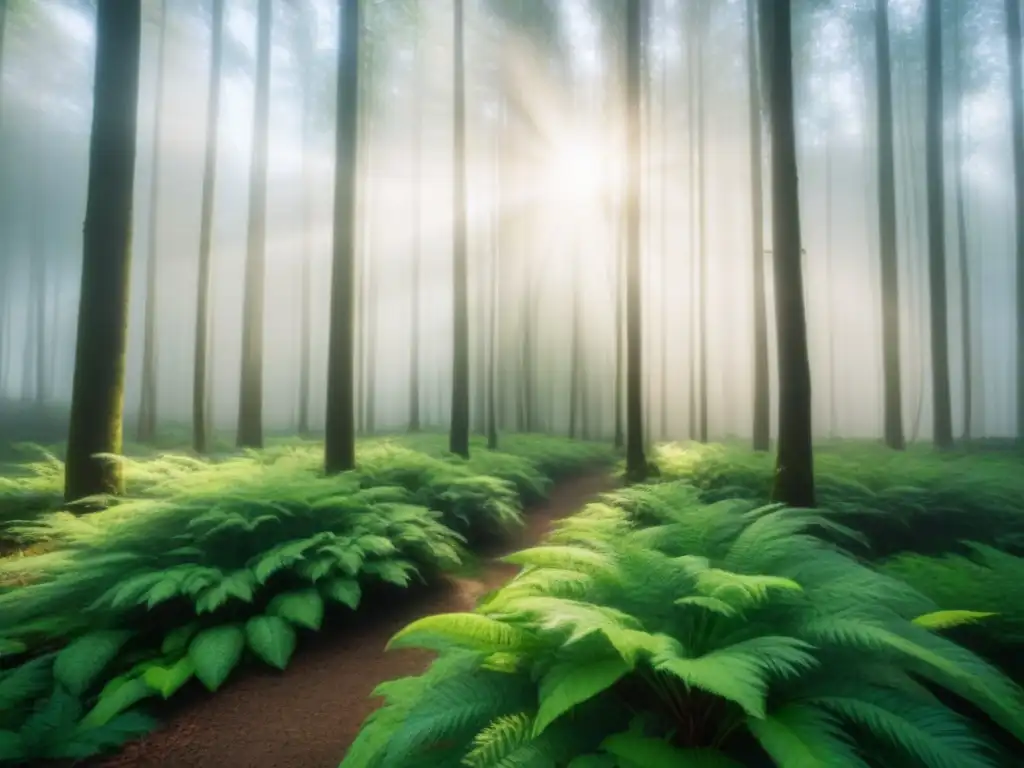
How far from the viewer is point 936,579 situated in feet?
12.2

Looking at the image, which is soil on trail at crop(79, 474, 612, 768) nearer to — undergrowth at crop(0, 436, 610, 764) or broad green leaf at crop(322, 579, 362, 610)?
undergrowth at crop(0, 436, 610, 764)

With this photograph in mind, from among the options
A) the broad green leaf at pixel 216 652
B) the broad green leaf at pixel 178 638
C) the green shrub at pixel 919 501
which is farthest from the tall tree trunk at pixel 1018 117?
the broad green leaf at pixel 178 638

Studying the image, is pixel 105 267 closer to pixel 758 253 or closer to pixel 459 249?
pixel 459 249

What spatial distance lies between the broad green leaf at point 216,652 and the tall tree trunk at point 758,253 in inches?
580

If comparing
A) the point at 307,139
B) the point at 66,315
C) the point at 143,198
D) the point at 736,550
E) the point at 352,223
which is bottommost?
the point at 736,550

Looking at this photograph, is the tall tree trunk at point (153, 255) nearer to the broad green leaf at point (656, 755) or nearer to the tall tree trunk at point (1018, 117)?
the broad green leaf at point (656, 755)

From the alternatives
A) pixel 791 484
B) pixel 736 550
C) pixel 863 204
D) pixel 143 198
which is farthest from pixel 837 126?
pixel 143 198

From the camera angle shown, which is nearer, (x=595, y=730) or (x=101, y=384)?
(x=595, y=730)

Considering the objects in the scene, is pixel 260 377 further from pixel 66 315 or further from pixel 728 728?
pixel 66 315

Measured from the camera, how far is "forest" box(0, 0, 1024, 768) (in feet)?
7.93

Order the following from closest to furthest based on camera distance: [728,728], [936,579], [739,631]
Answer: [728,728] < [739,631] < [936,579]

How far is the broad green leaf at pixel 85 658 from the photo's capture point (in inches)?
134

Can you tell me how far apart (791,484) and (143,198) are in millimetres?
39900

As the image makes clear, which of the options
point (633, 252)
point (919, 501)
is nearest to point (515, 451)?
point (633, 252)
